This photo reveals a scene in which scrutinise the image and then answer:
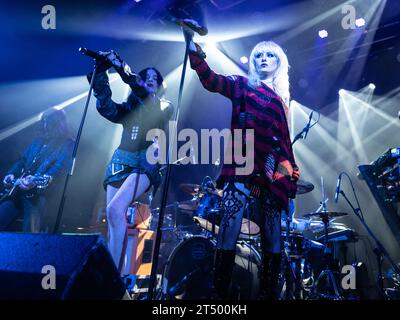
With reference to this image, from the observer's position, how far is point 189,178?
245 inches

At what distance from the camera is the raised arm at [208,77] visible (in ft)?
6.41

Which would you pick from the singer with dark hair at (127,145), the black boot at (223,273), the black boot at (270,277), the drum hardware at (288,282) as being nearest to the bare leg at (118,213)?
the singer with dark hair at (127,145)

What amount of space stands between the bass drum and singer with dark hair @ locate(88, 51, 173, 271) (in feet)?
2.51

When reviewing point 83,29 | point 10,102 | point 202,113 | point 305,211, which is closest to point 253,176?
point 83,29

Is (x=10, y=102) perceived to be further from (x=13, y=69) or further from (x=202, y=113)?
(x=202, y=113)

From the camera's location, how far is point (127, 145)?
2.67m

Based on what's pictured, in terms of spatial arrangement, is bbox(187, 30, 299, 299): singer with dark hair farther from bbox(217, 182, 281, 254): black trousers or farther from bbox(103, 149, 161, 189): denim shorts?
bbox(103, 149, 161, 189): denim shorts

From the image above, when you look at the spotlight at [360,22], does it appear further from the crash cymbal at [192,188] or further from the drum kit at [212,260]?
the crash cymbal at [192,188]

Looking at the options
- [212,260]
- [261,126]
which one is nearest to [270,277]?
[261,126]

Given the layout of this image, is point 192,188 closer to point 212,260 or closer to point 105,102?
point 212,260

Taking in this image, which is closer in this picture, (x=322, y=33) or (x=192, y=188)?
(x=192, y=188)

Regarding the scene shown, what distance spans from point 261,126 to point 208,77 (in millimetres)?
511

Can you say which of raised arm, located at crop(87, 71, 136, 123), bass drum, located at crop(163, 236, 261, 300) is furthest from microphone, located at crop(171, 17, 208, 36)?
bass drum, located at crop(163, 236, 261, 300)
